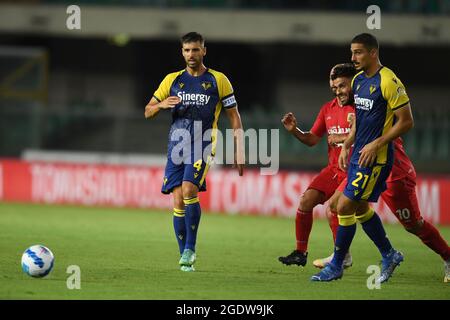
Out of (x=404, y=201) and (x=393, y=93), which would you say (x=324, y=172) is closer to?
(x=404, y=201)

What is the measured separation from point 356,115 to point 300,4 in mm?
18230

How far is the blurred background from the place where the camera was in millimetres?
24484

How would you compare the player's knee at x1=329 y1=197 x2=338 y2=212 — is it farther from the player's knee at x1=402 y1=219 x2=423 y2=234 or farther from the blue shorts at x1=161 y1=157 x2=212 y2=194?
the blue shorts at x1=161 y1=157 x2=212 y2=194

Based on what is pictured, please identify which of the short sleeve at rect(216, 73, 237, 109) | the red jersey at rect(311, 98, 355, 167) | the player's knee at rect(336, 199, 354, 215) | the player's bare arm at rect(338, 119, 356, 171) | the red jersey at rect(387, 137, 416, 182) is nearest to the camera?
the player's knee at rect(336, 199, 354, 215)

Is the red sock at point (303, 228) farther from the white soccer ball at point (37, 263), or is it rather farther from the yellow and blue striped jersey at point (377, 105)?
the white soccer ball at point (37, 263)

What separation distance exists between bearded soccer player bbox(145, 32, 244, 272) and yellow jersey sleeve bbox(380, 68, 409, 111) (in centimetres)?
188

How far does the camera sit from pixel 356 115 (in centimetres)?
914

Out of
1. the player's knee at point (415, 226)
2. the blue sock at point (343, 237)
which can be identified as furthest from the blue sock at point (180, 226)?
the player's knee at point (415, 226)

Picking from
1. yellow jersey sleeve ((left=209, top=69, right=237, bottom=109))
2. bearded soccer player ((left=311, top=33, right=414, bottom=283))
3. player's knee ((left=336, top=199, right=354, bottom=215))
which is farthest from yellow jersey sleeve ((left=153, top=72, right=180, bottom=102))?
player's knee ((left=336, top=199, right=354, bottom=215))

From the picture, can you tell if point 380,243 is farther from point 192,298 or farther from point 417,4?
point 417,4

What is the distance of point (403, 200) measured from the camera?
32.1ft

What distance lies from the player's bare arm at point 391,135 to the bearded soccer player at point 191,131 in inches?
66.8

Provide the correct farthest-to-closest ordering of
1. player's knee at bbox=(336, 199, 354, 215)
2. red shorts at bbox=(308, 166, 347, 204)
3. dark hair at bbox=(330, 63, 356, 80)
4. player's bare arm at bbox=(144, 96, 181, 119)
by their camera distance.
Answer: red shorts at bbox=(308, 166, 347, 204), dark hair at bbox=(330, 63, 356, 80), player's bare arm at bbox=(144, 96, 181, 119), player's knee at bbox=(336, 199, 354, 215)

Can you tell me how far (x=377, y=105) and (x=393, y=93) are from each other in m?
0.22
